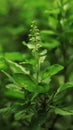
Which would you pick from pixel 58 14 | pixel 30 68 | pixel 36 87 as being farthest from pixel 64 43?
pixel 36 87

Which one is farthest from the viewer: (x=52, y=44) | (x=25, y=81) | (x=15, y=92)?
(x=52, y=44)

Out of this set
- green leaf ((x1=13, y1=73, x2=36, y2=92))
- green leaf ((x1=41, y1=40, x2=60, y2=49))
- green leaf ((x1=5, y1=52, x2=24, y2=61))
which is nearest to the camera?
green leaf ((x1=13, y1=73, x2=36, y2=92))

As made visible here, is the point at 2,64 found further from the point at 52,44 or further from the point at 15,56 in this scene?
the point at 52,44

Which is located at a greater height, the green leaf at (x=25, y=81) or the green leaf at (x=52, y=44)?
the green leaf at (x=52, y=44)

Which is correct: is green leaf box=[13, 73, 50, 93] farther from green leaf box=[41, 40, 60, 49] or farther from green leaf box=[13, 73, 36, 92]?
green leaf box=[41, 40, 60, 49]

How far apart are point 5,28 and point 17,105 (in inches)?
60.7

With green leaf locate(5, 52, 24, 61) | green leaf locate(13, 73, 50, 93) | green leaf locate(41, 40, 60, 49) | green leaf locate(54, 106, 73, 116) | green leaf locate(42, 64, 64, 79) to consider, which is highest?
green leaf locate(41, 40, 60, 49)

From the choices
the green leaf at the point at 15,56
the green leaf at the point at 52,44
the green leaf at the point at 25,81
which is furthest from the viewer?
the green leaf at the point at 52,44

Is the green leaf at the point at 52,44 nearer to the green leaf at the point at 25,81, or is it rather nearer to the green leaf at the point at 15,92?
the green leaf at the point at 15,92

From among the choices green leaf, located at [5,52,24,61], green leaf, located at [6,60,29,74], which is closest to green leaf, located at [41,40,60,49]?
green leaf, located at [5,52,24,61]

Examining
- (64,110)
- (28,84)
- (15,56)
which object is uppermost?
(15,56)

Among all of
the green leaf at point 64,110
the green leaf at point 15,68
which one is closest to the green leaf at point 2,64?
the green leaf at point 15,68

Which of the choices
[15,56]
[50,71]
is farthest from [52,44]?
[50,71]

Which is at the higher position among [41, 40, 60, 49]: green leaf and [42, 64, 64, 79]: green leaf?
[41, 40, 60, 49]: green leaf
